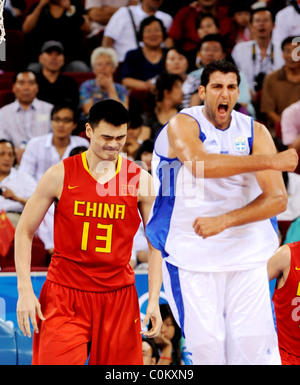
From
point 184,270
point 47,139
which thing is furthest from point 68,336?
point 47,139

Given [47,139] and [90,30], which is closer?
[47,139]

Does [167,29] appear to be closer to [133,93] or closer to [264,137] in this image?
[133,93]

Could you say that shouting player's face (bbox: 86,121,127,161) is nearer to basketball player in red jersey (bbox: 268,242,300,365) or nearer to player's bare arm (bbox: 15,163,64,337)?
player's bare arm (bbox: 15,163,64,337)

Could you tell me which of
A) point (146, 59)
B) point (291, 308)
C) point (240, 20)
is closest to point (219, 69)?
point (291, 308)

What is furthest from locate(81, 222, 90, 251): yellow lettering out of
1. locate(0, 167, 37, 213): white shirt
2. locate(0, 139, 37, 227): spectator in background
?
locate(0, 167, 37, 213): white shirt

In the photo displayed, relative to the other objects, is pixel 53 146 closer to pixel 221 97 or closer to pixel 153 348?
pixel 153 348

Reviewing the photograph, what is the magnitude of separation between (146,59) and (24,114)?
164 centimetres

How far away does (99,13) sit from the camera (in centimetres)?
892

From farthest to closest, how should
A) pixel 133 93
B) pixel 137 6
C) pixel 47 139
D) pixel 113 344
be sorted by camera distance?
pixel 137 6, pixel 133 93, pixel 47 139, pixel 113 344

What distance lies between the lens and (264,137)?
3.76 meters

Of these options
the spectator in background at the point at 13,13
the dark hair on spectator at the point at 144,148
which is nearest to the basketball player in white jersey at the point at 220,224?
the dark hair on spectator at the point at 144,148

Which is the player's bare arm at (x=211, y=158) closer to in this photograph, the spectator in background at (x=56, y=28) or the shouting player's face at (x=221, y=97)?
the shouting player's face at (x=221, y=97)

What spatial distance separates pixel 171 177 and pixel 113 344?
944mm

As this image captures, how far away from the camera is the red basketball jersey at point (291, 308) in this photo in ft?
14.4
